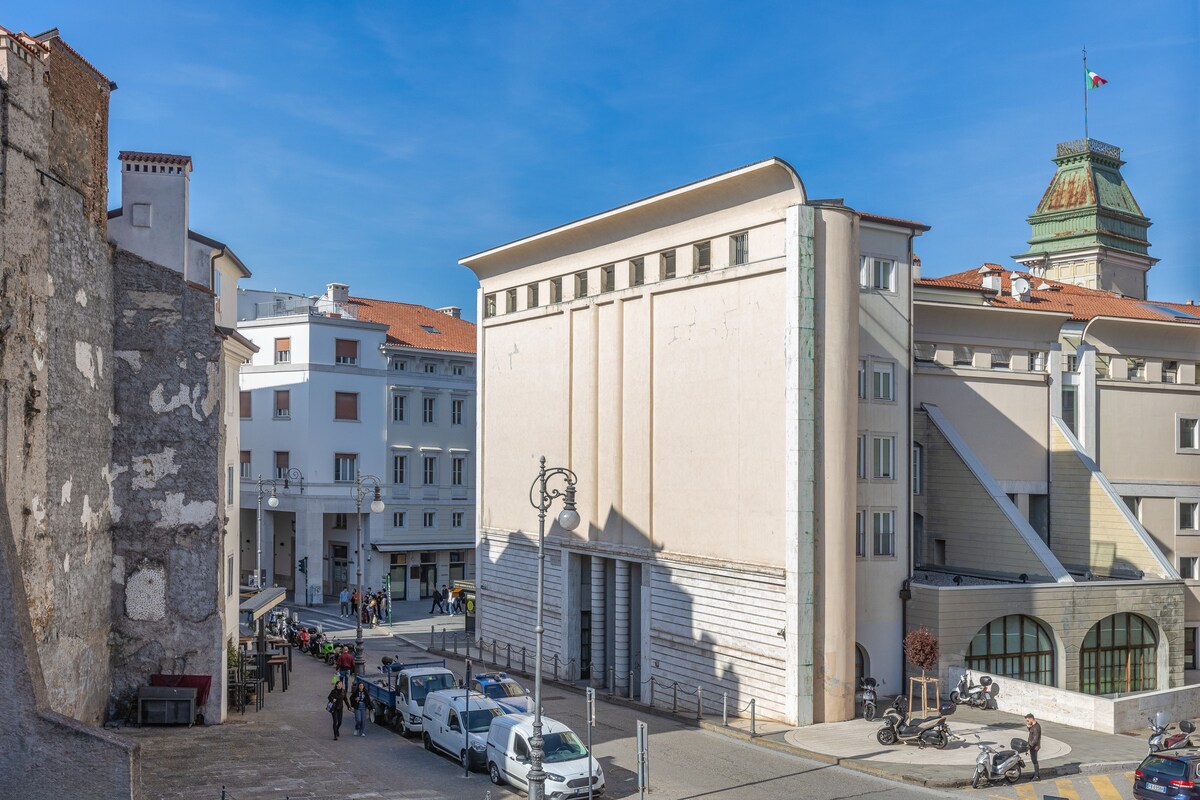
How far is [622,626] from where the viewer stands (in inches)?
1502

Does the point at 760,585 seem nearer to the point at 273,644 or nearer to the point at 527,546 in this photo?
the point at 527,546

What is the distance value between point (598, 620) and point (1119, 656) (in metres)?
17.0

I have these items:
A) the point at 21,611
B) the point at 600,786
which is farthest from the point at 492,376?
the point at 21,611

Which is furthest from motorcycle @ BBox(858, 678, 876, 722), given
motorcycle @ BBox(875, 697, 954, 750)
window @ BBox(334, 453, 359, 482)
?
window @ BBox(334, 453, 359, 482)

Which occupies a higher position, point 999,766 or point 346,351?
point 346,351

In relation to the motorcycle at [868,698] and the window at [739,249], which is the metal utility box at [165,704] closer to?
the motorcycle at [868,698]

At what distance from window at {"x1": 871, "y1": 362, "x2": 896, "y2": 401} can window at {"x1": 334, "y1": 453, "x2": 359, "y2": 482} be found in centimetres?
3599

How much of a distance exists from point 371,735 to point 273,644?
1137 centimetres

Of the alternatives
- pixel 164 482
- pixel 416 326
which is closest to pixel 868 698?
pixel 164 482

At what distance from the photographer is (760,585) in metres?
32.1

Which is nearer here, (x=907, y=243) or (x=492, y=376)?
(x=907, y=243)

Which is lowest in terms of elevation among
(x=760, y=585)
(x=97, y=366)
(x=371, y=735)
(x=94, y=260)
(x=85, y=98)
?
(x=371, y=735)

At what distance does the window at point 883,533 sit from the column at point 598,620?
10.2 m

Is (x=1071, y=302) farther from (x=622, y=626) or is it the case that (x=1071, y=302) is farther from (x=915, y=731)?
(x=915, y=731)
